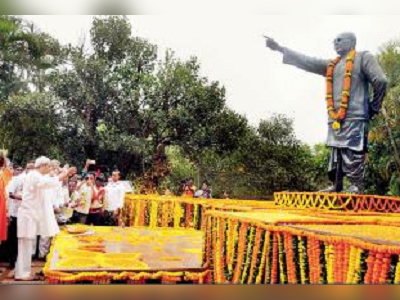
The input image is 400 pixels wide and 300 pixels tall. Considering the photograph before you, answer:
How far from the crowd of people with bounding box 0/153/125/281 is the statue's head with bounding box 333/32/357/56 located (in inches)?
101

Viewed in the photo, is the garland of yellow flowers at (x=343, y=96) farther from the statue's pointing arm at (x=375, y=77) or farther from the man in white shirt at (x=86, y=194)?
the man in white shirt at (x=86, y=194)

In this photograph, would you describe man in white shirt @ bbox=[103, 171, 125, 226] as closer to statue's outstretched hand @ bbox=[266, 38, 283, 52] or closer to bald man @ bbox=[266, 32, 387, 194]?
statue's outstretched hand @ bbox=[266, 38, 283, 52]

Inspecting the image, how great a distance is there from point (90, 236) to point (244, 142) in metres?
4.06

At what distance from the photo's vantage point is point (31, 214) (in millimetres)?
3959

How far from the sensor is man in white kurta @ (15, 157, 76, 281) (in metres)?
3.87

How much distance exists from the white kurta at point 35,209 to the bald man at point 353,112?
2370mm

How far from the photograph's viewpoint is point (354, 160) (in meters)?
4.76

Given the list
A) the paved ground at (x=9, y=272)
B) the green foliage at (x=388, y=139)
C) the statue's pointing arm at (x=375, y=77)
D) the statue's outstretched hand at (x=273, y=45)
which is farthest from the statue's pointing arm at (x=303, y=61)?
the green foliage at (x=388, y=139)

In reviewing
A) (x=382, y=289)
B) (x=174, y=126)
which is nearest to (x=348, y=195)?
(x=382, y=289)

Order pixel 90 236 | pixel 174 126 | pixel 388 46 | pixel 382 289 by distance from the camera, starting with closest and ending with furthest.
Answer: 1. pixel 382 289
2. pixel 90 236
3. pixel 174 126
4. pixel 388 46

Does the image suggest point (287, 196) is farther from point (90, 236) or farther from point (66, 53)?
point (66, 53)

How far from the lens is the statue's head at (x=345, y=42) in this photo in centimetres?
481

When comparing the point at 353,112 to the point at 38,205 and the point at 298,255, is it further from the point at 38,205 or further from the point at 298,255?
the point at 38,205

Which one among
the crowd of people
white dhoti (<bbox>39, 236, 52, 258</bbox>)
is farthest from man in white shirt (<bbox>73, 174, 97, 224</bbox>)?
white dhoti (<bbox>39, 236, 52, 258</bbox>)
